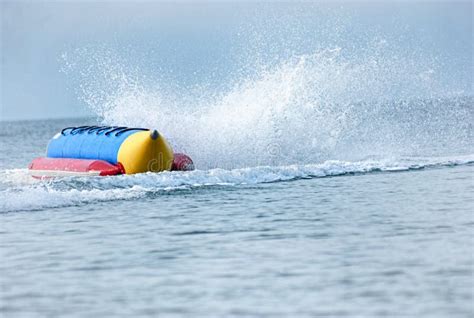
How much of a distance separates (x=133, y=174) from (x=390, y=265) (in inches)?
421

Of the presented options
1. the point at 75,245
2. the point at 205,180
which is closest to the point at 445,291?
the point at 75,245

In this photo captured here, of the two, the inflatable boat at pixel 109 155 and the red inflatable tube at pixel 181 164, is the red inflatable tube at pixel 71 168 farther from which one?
the red inflatable tube at pixel 181 164

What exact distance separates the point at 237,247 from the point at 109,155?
31.7 ft

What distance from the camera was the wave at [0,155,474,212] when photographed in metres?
16.3

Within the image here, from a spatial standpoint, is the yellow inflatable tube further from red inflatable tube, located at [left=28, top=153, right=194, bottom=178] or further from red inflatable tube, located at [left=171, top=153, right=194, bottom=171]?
red inflatable tube, located at [left=171, top=153, right=194, bottom=171]

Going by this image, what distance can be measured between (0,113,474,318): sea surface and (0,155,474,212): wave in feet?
0.16

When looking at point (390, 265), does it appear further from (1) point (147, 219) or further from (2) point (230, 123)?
(2) point (230, 123)

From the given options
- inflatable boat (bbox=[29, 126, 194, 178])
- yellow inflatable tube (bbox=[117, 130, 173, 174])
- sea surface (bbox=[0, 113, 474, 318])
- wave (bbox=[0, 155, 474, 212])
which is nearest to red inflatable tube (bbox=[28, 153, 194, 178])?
inflatable boat (bbox=[29, 126, 194, 178])

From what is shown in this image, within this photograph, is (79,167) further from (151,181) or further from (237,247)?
(237,247)

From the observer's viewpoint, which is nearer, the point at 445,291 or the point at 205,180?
the point at 445,291

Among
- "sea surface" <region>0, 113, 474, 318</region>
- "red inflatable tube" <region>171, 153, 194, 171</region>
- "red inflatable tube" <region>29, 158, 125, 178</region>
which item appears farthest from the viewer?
"red inflatable tube" <region>171, 153, 194, 171</region>

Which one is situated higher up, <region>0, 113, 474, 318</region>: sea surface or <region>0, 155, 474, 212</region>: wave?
<region>0, 155, 474, 212</region>: wave

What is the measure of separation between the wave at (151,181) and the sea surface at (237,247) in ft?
0.16

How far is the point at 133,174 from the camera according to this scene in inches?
767
